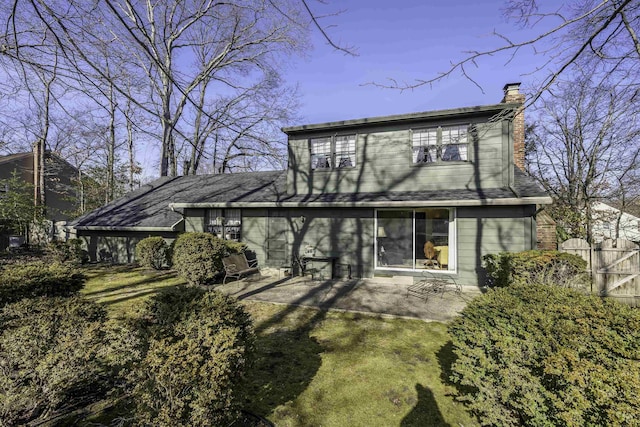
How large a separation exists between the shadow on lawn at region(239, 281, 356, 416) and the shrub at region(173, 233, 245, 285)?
345 cm

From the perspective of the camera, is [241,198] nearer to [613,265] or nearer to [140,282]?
[140,282]

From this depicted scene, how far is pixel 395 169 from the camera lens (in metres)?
9.70

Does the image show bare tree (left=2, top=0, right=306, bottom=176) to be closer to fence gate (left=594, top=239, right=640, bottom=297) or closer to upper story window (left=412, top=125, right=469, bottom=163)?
upper story window (left=412, top=125, right=469, bottom=163)

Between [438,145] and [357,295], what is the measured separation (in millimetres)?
5504

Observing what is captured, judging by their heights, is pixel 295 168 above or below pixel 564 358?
above

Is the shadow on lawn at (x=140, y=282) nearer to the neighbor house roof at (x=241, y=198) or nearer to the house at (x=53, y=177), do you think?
the neighbor house roof at (x=241, y=198)

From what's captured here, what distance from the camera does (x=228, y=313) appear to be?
3.14 meters

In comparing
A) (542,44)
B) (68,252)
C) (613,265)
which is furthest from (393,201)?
(68,252)

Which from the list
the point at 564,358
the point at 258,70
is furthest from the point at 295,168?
the point at 258,70

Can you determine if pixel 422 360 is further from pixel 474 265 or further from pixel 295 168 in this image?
pixel 295 168

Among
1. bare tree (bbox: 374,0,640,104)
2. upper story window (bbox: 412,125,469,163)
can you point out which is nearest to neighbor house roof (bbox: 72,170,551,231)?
upper story window (bbox: 412,125,469,163)

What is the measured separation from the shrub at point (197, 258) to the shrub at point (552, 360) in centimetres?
731

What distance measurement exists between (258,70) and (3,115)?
53.9ft

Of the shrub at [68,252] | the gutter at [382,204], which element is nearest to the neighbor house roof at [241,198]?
the gutter at [382,204]
